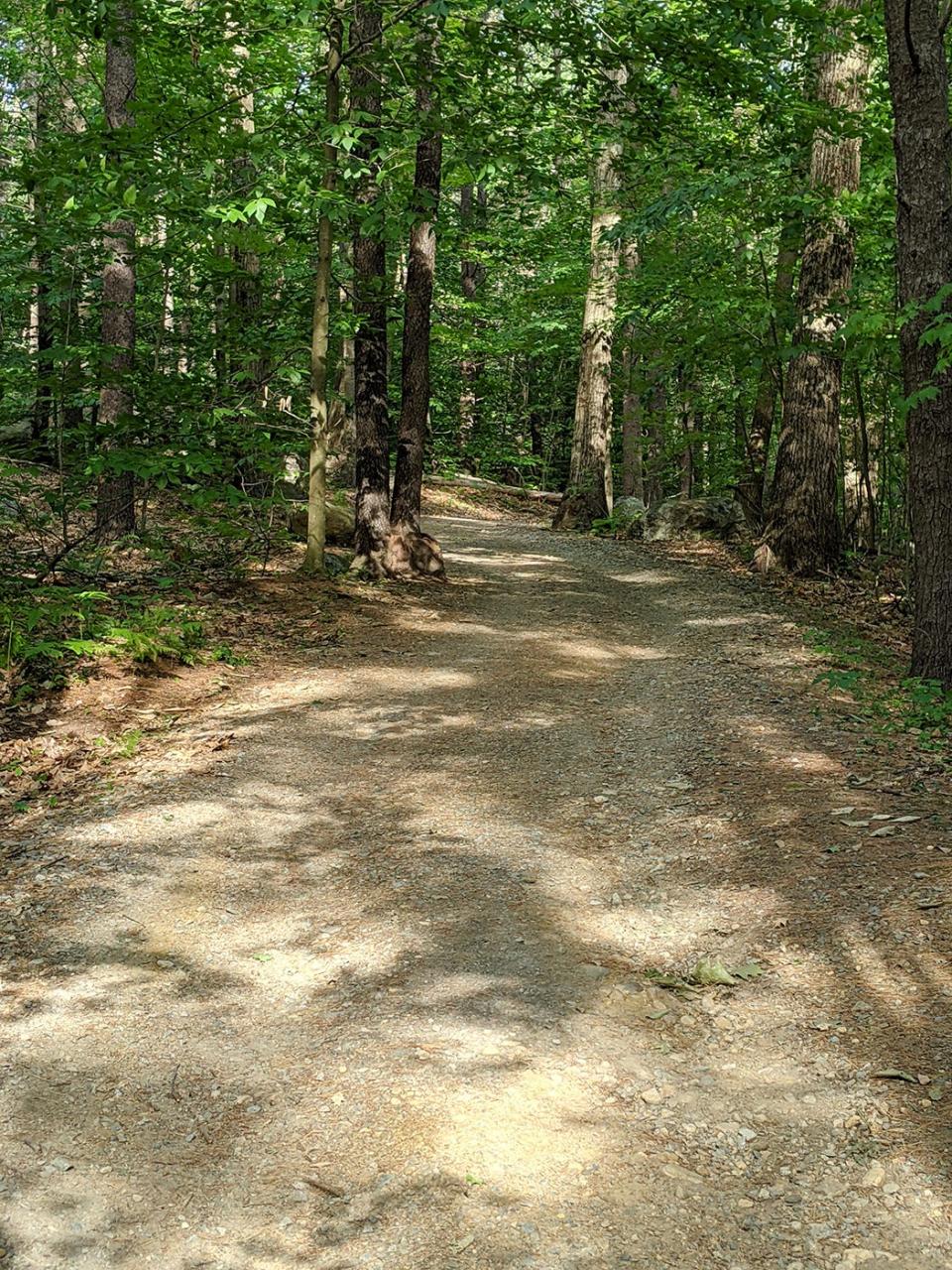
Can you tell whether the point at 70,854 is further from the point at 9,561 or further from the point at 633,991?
the point at 9,561

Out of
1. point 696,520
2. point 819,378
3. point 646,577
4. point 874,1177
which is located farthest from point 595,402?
point 874,1177

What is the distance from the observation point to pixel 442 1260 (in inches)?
101

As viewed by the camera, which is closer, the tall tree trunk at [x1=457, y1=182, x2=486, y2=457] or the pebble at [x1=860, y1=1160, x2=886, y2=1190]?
the pebble at [x1=860, y1=1160, x2=886, y2=1190]

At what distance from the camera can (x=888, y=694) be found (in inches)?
269

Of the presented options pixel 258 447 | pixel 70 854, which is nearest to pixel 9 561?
pixel 258 447

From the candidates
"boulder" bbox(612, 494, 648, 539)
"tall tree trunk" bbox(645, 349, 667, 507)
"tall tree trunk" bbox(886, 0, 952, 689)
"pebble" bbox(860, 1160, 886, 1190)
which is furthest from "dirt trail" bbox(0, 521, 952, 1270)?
"tall tree trunk" bbox(645, 349, 667, 507)

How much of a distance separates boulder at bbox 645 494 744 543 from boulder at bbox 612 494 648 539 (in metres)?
0.44

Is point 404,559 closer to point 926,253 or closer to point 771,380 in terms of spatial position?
point 771,380

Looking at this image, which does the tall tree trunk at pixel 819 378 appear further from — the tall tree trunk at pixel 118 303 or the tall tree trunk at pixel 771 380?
the tall tree trunk at pixel 118 303

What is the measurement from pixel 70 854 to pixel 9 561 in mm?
4824

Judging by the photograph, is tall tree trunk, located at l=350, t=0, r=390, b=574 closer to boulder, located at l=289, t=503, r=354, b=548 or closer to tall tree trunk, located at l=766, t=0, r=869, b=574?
boulder, located at l=289, t=503, r=354, b=548

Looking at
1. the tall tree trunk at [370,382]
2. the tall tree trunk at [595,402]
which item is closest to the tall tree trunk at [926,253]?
the tall tree trunk at [370,382]

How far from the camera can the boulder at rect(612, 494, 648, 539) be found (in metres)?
16.5

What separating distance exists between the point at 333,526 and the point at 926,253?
8.39m
